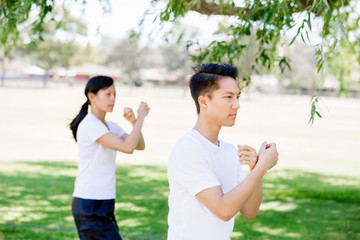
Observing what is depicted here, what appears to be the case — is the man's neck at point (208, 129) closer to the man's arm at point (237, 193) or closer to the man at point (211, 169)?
the man at point (211, 169)

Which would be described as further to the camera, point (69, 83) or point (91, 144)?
point (69, 83)

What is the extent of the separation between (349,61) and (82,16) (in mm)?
6512

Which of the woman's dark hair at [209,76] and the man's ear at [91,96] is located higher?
the woman's dark hair at [209,76]

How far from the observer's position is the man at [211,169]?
206 centimetres

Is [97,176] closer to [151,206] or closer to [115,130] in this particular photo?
[115,130]

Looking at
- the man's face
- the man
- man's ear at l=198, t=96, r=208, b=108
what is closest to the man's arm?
the man

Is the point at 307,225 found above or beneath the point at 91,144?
beneath

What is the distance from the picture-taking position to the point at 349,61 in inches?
415

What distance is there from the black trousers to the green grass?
2483mm

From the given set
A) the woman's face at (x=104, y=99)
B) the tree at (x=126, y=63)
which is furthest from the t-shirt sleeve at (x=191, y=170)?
the tree at (x=126, y=63)

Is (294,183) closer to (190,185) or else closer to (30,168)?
(30,168)

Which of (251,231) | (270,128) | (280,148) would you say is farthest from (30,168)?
(270,128)

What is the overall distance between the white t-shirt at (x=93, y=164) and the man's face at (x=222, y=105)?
63.8 inches

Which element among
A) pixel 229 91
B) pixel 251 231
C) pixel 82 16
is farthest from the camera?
pixel 251 231
